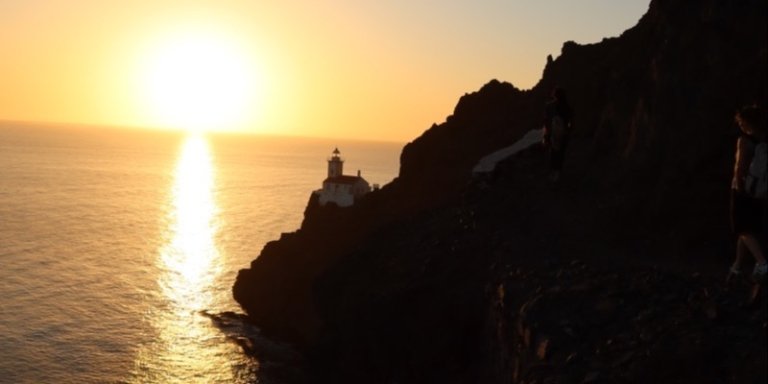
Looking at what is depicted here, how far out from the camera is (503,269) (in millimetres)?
17922

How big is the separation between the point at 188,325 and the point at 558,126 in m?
41.7

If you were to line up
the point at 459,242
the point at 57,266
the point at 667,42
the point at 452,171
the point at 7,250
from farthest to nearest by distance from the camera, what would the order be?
the point at 7,250, the point at 57,266, the point at 452,171, the point at 459,242, the point at 667,42

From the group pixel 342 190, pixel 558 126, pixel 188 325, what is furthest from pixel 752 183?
pixel 342 190

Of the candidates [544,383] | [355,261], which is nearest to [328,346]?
[355,261]

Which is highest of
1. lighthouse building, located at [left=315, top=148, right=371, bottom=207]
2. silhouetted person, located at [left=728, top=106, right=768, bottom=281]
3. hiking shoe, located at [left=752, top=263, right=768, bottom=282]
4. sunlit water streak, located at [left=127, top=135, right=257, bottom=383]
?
silhouetted person, located at [left=728, top=106, right=768, bottom=281]

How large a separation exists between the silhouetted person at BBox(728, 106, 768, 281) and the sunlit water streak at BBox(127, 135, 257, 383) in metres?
33.1

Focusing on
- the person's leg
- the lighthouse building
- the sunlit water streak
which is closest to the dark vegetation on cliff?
the person's leg

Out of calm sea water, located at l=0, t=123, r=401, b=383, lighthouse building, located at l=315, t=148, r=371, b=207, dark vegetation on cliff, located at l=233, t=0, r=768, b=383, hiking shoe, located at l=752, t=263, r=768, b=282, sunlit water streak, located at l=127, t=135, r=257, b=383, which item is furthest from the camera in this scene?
lighthouse building, located at l=315, t=148, r=371, b=207

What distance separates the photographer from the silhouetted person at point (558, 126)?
2192 centimetres

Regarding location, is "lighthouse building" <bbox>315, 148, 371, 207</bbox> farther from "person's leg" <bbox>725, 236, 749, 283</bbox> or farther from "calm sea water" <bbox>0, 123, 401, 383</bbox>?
"person's leg" <bbox>725, 236, 749, 283</bbox>

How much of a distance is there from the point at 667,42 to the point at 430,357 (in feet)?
38.1

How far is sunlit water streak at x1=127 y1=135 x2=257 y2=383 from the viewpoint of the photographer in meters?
41.6

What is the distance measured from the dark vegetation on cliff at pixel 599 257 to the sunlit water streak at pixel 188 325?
15.1 meters

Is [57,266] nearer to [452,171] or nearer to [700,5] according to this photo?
[452,171]
